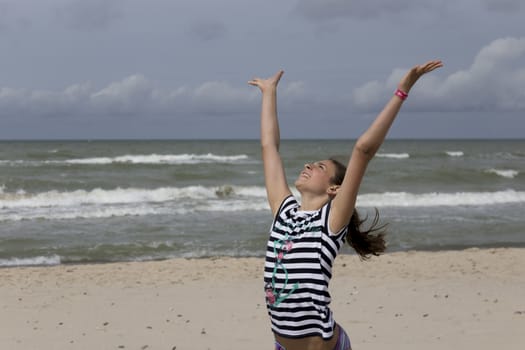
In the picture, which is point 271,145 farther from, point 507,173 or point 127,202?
point 507,173

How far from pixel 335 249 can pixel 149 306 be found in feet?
17.4

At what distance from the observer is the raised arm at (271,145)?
9.14 ft

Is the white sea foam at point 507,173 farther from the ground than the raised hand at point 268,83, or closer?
farther from the ground

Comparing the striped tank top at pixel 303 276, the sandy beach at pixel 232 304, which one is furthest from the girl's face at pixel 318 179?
the sandy beach at pixel 232 304

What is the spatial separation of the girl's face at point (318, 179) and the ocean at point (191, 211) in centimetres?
893

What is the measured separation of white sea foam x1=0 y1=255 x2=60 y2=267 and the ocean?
0.10 feet

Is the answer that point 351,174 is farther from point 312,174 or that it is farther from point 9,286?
point 9,286

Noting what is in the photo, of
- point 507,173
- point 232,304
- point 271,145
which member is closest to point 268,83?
point 271,145

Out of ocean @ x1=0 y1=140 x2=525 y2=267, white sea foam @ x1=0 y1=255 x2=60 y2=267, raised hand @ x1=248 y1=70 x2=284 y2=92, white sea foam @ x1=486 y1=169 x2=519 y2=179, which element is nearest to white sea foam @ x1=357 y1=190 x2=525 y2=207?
ocean @ x1=0 y1=140 x2=525 y2=267

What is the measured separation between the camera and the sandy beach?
19.9 ft

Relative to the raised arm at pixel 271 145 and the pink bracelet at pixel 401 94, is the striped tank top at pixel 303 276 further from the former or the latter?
the pink bracelet at pixel 401 94

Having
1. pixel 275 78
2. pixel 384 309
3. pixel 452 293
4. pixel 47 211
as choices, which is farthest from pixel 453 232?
pixel 275 78

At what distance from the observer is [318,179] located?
2611mm

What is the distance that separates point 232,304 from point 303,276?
16.8 ft
